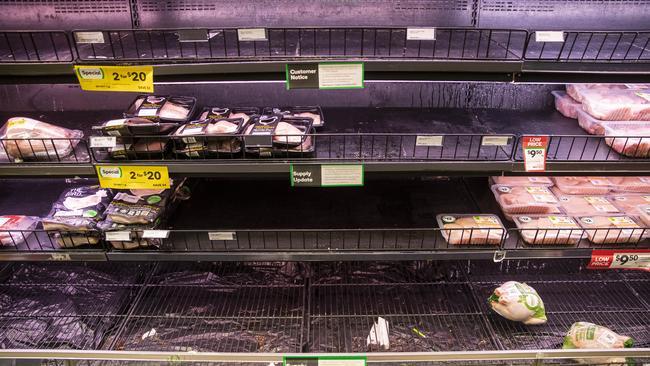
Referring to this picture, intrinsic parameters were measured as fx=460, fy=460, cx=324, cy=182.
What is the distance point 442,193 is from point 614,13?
97 centimetres

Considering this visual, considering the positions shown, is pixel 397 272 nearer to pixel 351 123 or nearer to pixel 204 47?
pixel 351 123

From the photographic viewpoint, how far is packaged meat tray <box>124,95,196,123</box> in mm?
1593

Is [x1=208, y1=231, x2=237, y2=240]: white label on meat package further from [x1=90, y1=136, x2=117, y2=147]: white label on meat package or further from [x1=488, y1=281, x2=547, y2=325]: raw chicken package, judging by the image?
[x1=488, y1=281, x2=547, y2=325]: raw chicken package

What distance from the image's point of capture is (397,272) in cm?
209

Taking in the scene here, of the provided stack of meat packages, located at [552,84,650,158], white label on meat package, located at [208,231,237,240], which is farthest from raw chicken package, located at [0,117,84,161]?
stack of meat packages, located at [552,84,650,158]

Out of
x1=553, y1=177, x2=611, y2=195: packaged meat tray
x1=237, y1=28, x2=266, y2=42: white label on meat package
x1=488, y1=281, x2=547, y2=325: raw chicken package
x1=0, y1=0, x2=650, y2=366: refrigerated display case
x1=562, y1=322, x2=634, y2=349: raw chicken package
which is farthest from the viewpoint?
x1=553, y1=177, x2=611, y2=195: packaged meat tray

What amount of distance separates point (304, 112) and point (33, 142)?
93 cm

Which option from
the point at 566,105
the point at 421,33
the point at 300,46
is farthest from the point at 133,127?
the point at 566,105

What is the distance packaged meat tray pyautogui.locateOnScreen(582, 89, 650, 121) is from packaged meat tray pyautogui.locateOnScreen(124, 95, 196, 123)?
148 centimetres

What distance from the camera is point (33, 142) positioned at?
5.03ft

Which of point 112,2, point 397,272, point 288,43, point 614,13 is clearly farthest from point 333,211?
point 614,13

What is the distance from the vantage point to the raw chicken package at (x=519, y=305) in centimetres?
178

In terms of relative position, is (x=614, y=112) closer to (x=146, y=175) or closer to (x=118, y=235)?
(x=146, y=175)

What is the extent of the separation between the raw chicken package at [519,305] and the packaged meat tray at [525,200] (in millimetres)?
292
